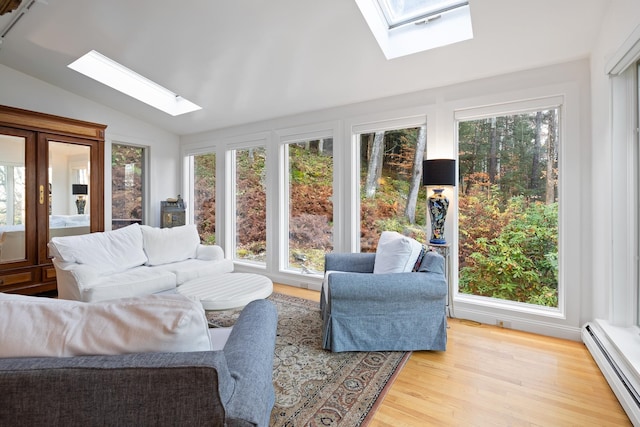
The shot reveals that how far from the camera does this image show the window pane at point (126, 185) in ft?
15.7

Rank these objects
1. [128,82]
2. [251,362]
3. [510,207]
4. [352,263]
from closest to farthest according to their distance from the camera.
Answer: [251,362]
[510,207]
[352,263]
[128,82]

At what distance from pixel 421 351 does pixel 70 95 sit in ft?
17.4

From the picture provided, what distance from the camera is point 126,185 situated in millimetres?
4930

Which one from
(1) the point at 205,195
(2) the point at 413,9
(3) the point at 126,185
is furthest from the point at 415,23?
(3) the point at 126,185

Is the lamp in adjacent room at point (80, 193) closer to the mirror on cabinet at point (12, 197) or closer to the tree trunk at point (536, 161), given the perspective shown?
the mirror on cabinet at point (12, 197)

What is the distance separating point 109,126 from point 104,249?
2.31m

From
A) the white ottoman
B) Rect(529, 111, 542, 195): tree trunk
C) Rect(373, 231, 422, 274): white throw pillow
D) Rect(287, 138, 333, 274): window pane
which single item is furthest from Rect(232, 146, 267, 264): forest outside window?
Rect(529, 111, 542, 195): tree trunk

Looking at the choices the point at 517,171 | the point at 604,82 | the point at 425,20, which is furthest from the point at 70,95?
the point at 604,82

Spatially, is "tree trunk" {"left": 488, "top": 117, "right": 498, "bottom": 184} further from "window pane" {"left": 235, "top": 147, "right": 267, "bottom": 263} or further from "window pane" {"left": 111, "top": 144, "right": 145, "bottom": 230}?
"window pane" {"left": 111, "top": 144, "right": 145, "bottom": 230}

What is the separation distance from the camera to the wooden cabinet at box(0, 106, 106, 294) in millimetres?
3287

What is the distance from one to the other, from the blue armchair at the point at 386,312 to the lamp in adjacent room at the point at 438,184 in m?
0.74

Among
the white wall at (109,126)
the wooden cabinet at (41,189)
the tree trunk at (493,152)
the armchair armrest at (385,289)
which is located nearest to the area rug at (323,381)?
the armchair armrest at (385,289)

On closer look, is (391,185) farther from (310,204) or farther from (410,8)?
(410,8)

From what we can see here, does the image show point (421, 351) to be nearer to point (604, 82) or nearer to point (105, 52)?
point (604, 82)
